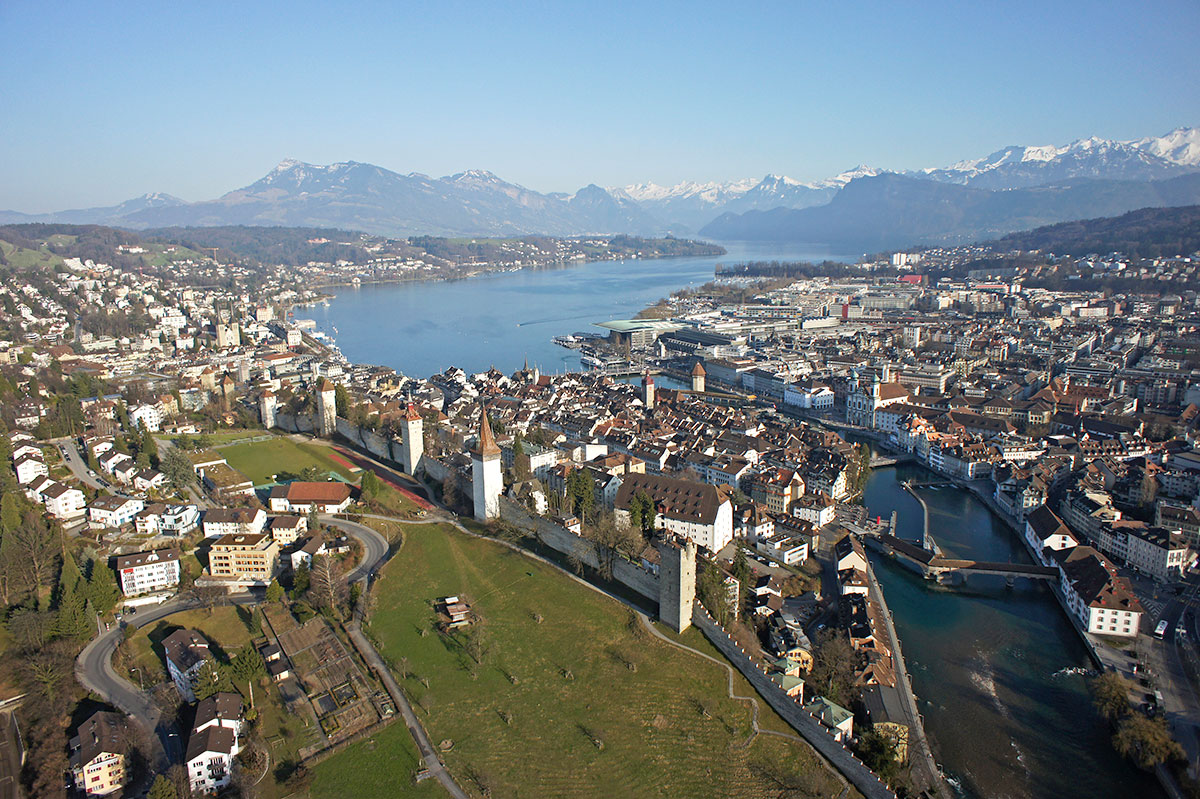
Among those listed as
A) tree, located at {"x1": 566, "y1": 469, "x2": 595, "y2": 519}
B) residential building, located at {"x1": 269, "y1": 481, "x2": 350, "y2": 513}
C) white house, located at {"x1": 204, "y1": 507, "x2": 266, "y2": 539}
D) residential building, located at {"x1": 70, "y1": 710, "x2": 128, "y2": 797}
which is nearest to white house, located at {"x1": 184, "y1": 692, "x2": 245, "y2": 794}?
residential building, located at {"x1": 70, "y1": 710, "x2": 128, "y2": 797}

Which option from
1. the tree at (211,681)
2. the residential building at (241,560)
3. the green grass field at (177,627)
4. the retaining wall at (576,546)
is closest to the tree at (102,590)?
the green grass field at (177,627)

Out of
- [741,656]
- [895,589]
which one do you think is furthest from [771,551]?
[741,656]

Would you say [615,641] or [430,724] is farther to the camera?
[615,641]

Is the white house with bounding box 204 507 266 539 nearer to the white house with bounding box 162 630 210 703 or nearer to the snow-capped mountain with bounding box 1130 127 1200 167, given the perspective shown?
the white house with bounding box 162 630 210 703

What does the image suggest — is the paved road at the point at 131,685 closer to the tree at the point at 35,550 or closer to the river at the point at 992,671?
the tree at the point at 35,550

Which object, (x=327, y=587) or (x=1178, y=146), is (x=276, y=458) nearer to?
(x=327, y=587)

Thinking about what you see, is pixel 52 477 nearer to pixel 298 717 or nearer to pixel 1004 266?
pixel 298 717
